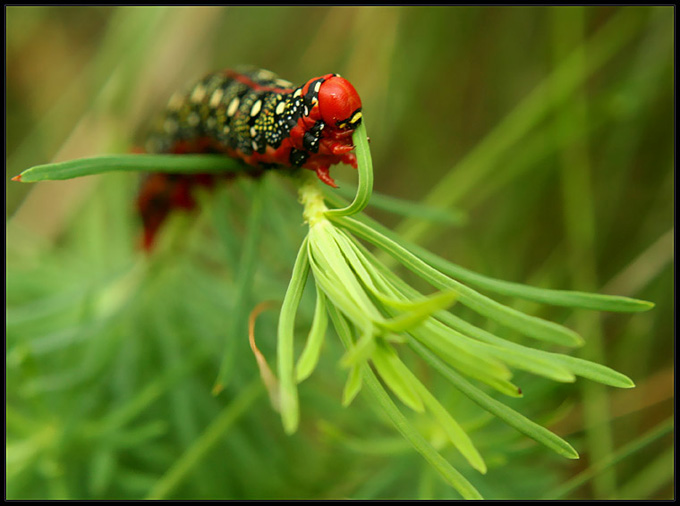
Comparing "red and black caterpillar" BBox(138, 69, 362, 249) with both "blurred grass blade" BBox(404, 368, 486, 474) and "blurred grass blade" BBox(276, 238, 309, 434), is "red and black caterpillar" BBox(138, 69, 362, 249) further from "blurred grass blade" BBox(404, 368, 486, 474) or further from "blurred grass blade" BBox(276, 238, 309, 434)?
"blurred grass blade" BBox(404, 368, 486, 474)

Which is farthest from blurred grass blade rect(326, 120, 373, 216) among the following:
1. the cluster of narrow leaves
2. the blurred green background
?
the blurred green background

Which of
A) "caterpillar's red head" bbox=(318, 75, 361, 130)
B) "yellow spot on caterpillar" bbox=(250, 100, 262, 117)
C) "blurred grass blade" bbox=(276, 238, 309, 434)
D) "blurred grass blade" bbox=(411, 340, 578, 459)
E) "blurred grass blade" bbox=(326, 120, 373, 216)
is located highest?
"caterpillar's red head" bbox=(318, 75, 361, 130)

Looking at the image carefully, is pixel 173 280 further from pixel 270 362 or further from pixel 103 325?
pixel 270 362

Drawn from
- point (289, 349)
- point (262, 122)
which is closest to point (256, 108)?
point (262, 122)

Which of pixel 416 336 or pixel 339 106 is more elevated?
pixel 339 106

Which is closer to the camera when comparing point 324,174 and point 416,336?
point 416,336

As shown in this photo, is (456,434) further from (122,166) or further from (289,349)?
(122,166)

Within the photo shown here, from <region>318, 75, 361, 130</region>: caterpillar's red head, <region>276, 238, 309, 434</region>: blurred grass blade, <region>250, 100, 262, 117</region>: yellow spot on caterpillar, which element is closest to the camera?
<region>276, 238, 309, 434</region>: blurred grass blade
